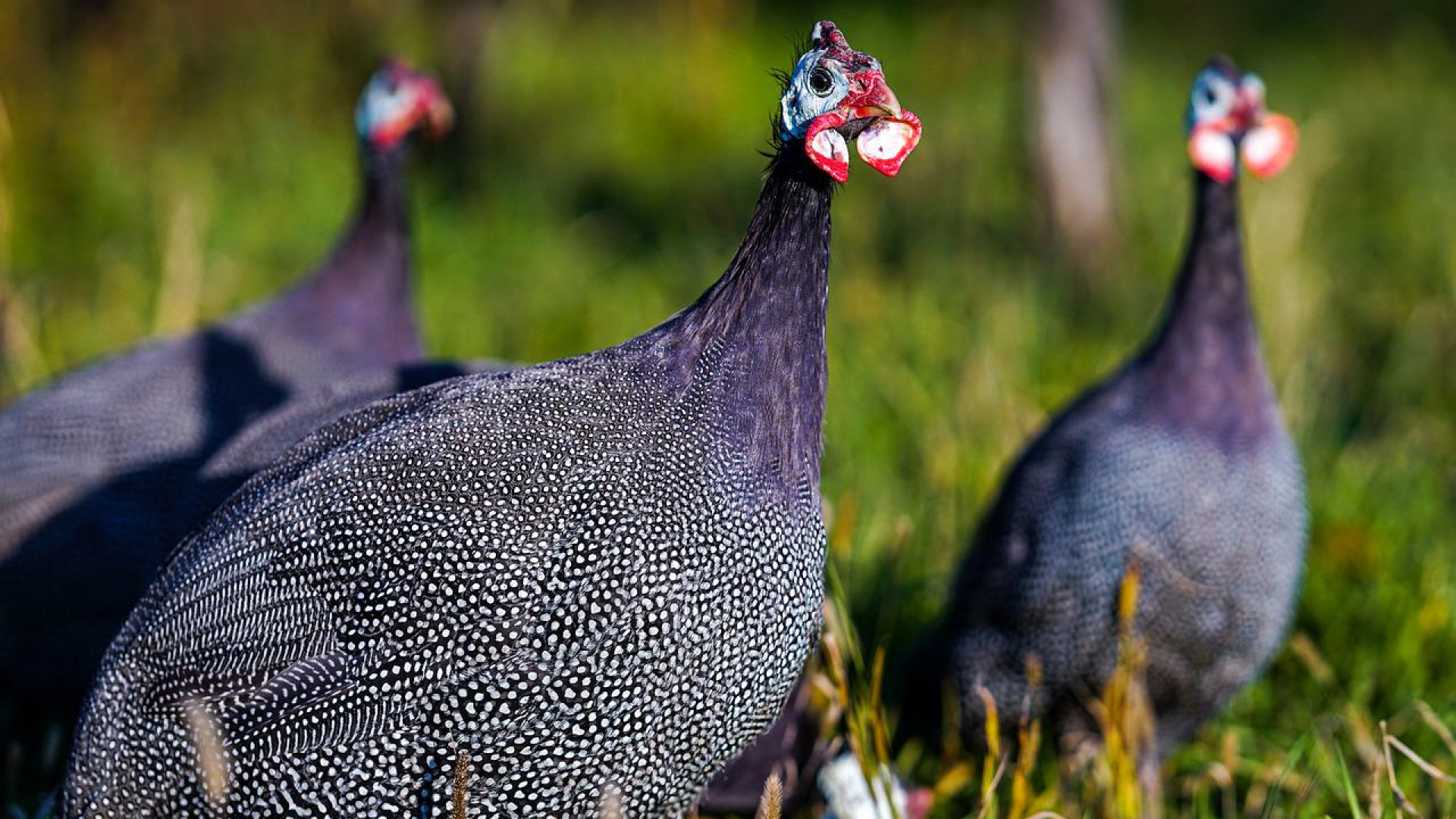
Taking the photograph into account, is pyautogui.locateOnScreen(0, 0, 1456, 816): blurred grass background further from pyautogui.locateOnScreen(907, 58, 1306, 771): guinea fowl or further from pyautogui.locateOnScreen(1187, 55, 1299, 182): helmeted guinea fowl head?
pyautogui.locateOnScreen(1187, 55, 1299, 182): helmeted guinea fowl head

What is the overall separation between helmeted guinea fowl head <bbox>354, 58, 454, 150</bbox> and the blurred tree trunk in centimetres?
227

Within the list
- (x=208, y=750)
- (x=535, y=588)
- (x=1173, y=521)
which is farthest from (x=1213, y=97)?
(x=208, y=750)

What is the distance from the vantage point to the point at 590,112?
7867 millimetres

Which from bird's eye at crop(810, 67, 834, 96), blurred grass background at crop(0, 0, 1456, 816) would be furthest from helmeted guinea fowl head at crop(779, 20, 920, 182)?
blurred grass background at crop(0, 0, 1456, 816)

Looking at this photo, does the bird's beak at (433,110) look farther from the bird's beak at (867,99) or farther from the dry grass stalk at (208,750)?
the dry grass stalk at (208,750)

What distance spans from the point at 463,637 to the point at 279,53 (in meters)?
6.26

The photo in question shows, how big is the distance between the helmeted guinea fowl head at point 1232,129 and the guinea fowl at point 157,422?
180 centimetres

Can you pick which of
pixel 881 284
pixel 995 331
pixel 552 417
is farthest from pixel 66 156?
pixel 552 417

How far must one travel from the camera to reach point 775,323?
7.74ft

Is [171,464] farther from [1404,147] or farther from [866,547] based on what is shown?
[1404,147]

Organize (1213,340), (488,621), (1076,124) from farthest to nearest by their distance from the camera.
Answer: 1. (1076,124)
2. (1213,340)
3. (488,621)

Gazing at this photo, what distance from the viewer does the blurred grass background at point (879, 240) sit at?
378cm

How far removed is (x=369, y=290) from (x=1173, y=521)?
77.4 inches

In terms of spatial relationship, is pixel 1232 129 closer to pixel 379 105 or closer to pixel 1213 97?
pixel 1213 97
